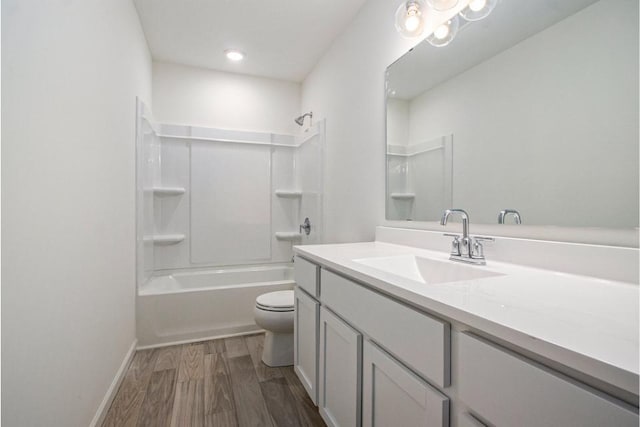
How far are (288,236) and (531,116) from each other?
258 cm

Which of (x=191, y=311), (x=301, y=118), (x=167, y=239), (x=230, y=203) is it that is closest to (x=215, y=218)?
(x=230, y=203)

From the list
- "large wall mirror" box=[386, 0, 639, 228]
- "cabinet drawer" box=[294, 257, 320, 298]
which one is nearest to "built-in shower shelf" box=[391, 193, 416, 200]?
"large wall mirror" box=[386, 0, 639, 228]

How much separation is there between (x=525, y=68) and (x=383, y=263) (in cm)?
91

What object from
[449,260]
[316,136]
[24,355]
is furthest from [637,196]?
[316,136]

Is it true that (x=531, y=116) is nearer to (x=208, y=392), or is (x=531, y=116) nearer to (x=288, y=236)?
(x=208, y=392)

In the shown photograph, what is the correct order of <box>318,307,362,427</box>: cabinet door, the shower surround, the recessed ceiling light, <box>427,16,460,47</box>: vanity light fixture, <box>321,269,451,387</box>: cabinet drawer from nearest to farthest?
<box>321,269,451,387</box>: cabinet drawer → <box>318,307,362,427</box>: cabinet door → <box>427,16,460,47</box>: vanity light fixture → the shower surround → the recessed ceiling light

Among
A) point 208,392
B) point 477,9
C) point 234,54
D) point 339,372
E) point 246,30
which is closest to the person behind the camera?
point 339,372

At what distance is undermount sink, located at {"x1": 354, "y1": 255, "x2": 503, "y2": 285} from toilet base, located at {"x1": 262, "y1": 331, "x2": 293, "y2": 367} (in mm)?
1089

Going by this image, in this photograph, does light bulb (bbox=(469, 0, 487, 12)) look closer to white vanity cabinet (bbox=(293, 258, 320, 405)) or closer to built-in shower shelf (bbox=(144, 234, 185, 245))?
white vanity cabinet (bbox=(293, 258, 320, 405))

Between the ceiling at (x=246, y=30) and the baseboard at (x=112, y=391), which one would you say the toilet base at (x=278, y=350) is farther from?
the ceiling at (x=246, y=30)

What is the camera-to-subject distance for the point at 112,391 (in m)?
1.65

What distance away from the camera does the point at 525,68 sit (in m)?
1.12

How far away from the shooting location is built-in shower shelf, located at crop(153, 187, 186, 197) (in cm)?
286

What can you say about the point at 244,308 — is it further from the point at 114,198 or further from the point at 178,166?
the point at 178,166
